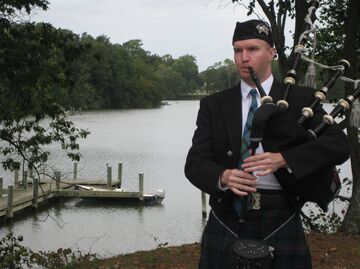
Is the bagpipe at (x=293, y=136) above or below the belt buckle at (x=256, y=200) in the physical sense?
above

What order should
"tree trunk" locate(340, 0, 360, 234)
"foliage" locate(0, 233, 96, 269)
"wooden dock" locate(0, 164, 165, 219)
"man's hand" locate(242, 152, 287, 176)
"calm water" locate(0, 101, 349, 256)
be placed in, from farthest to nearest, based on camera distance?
"wooden dock" locate(0, 164, 165, 219) < "calm water" locate(0, 101, 349, 256) < "foliage" locate(0, 233, 96, 269) < "tree trunk" locate(340, 0, 360, 234) < "man's hand" locate(242, 152, 287, 176)

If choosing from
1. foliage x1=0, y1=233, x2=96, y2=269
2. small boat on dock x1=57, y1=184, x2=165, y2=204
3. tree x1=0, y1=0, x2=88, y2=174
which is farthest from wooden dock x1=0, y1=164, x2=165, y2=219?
tree x1=0, y1=0, x2=88, y2=174

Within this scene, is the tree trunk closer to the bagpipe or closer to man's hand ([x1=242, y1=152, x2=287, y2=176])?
the bagpipe

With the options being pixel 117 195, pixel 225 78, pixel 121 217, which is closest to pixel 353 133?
pixel 225 78

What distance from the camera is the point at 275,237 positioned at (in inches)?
103

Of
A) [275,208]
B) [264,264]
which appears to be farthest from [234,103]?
[264,264]

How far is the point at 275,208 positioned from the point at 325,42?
31.9 ft

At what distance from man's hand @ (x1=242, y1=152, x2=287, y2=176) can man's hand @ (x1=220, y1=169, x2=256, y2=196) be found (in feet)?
0.09

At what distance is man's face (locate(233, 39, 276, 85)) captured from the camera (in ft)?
8.45

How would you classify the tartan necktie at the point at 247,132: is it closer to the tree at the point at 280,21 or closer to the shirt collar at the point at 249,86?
the shirt collar at the point at 249,86

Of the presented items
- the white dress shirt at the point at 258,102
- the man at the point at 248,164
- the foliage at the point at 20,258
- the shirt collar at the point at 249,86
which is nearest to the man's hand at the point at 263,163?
the man at the point at 248,164

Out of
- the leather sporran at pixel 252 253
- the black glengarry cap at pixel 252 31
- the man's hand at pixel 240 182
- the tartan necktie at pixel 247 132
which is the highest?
the black glengarry cap at pixel 252 31

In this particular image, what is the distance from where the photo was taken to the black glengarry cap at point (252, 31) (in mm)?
2623

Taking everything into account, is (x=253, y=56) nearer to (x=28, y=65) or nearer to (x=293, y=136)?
(x=293, y=136)
